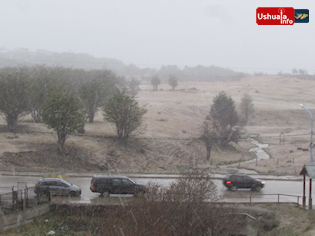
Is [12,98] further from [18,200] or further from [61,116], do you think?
[18,200]

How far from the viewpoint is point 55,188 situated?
15555 millimetres

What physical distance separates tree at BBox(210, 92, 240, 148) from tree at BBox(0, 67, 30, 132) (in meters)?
20.6

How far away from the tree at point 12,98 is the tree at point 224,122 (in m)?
20.6

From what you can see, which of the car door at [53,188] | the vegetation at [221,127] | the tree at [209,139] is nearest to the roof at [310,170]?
the car door at [53,188]

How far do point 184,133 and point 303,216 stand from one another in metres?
29.6

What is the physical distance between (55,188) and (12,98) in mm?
20784

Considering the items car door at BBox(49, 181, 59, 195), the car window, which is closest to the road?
car door at BBox(49, 181, 59, 195)

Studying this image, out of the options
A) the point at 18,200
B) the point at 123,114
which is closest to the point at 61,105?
the point at 123,114

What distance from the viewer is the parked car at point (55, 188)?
15414mm

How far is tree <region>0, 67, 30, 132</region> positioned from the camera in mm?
33219

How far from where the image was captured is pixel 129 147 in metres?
34.7

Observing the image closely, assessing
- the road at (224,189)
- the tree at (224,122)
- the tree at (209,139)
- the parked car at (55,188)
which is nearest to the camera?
the parked car at (55,188)

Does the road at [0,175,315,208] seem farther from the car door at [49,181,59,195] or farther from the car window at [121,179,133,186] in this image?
the car window at [121,179,133,186]

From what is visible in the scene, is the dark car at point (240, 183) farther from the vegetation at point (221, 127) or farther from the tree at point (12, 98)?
the tree at point (12, 98)
